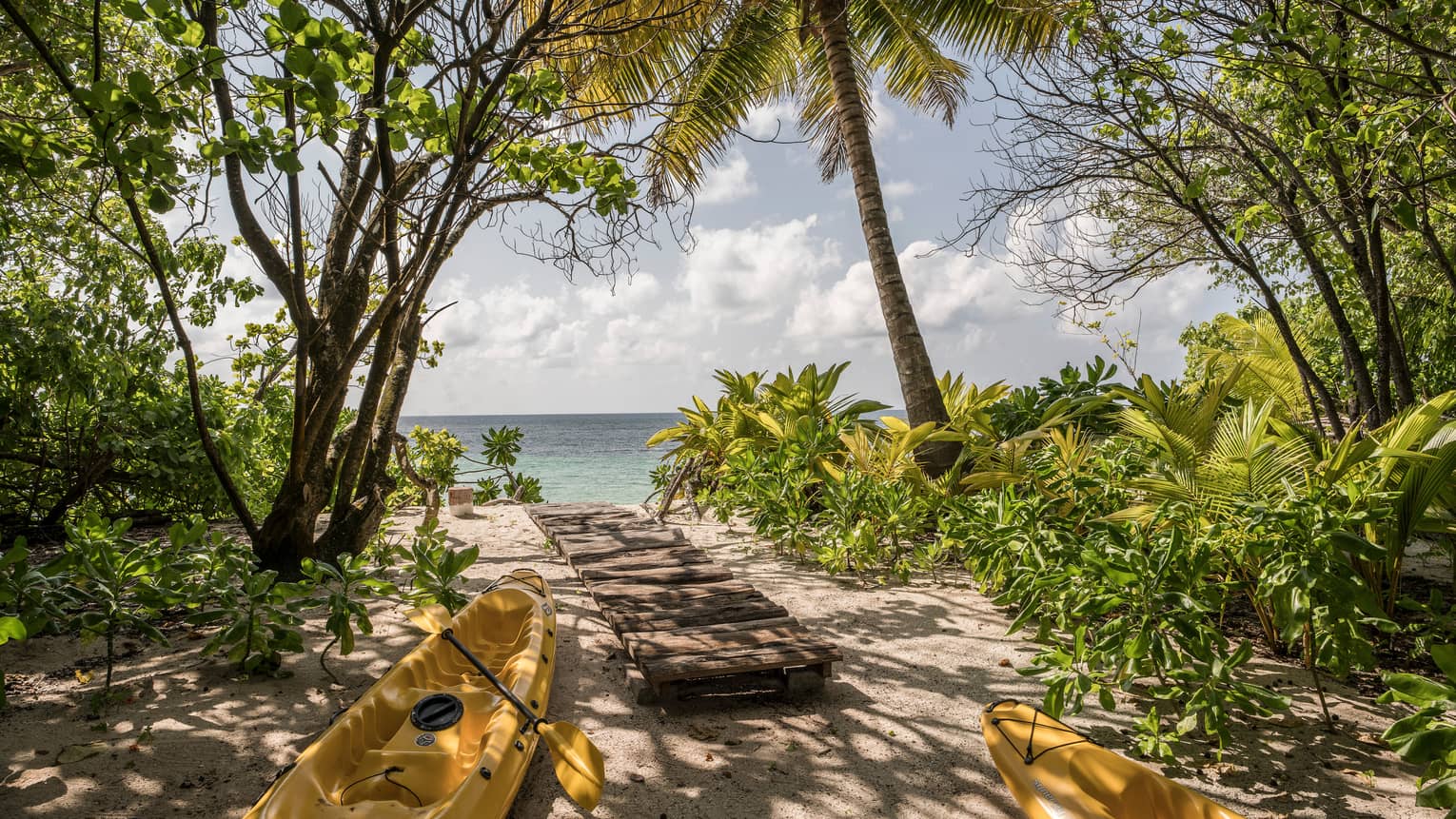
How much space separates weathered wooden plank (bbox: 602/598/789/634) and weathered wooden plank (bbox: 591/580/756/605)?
23 cm

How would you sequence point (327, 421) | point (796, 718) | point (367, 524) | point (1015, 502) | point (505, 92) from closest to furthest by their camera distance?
point (796, 718) < point (1015, 502) < point (505, 92) < point (327, 421) < point (367, 524)

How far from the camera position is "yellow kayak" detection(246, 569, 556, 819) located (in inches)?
84.4

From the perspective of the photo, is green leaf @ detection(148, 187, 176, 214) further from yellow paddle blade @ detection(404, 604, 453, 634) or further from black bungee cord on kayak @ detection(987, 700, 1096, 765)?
black bungee cord on kayak @ detection(987, 700, 1096, 765)

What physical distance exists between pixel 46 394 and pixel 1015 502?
23.4ft

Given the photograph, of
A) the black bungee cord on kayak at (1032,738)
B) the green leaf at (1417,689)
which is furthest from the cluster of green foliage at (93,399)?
the green leaf at (1417,689)

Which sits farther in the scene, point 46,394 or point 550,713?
point 46,394

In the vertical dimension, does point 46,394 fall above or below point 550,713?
above

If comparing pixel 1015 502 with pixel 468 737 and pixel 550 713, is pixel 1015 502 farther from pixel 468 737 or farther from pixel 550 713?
pixel 468 737

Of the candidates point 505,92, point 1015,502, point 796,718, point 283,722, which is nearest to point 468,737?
point 283,722

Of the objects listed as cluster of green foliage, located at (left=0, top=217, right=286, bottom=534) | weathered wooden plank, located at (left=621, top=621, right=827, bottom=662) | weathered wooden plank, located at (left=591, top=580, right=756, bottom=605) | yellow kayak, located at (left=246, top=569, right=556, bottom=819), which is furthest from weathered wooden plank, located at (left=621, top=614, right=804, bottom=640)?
cluster of green foliage, located at (left=0, top=217, right=286, bottom=534)

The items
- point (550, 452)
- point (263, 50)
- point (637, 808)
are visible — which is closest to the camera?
point (637, 808)

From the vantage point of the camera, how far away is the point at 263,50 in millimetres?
3240

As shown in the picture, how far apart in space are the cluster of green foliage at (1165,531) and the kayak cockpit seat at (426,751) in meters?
2.32

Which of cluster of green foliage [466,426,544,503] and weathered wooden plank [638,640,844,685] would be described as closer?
weathered wooden plank [638,640,844,685]
